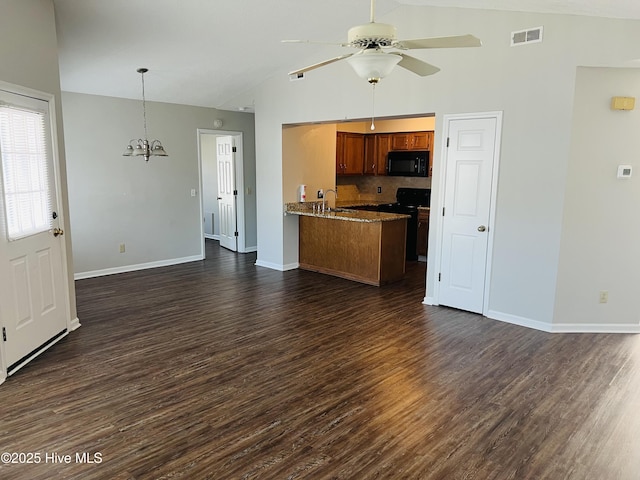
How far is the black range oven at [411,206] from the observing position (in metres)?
7.97

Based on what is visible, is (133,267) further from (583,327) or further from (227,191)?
(583,327)

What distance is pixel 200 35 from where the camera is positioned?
489 centimetres

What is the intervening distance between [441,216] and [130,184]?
4634mm

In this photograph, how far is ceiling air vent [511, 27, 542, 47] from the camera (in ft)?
13.9

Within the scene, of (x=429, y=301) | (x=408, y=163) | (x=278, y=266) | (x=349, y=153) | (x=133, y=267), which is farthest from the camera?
(x=349, y=153)

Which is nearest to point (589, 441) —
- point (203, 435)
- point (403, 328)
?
point (403, 328)

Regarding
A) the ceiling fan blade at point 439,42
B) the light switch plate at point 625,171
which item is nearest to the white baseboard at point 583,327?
the light switch plate at point 625,171

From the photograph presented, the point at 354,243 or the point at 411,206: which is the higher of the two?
the point at 411,206

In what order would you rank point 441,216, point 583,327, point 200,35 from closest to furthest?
1. point 583,327
2. point 200,35
3. point 441,216

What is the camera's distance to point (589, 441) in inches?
106

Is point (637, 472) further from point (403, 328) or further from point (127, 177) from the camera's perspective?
point (127, 177)

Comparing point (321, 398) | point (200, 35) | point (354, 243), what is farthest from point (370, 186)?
point (321, 398)

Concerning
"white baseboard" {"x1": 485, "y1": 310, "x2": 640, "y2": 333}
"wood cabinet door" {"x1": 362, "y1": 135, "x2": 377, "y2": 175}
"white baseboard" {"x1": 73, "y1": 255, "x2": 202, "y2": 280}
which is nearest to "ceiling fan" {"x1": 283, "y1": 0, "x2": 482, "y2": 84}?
"white baseboard" {"x1": 485, "y1": 310, "x2": 640, "y2": 333}

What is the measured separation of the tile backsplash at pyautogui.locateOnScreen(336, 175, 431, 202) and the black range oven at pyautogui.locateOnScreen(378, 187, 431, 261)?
0.73 ft
